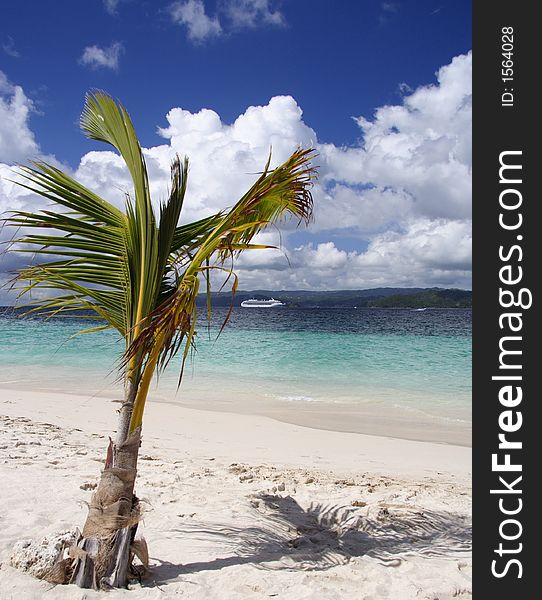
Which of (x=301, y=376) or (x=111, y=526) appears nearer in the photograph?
(x=111, y=526)

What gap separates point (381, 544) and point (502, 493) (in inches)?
61.3

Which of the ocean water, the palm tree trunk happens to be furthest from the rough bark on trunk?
the ocean water

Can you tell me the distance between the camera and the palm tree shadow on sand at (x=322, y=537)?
12.3 ft

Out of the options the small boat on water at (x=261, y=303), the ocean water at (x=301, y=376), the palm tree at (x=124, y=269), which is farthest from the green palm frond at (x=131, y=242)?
the small boat on water at (x=261, y=303)

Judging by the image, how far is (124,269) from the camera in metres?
3.37

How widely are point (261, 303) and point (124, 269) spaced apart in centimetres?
10345

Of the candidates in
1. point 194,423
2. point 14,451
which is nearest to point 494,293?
point 14,451

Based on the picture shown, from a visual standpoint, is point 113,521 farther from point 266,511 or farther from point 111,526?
point 266,511

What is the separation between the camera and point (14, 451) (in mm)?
6613

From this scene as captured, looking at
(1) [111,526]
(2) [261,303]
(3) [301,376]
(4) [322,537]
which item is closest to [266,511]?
(4) [322,537]

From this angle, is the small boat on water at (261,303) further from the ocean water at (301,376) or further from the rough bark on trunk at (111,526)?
the rough bark on trunk at (111,526)

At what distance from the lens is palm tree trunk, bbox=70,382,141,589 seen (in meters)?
3.15

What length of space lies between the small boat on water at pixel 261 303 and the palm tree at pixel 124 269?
102168 mm

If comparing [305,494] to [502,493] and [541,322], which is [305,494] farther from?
[541,322]
